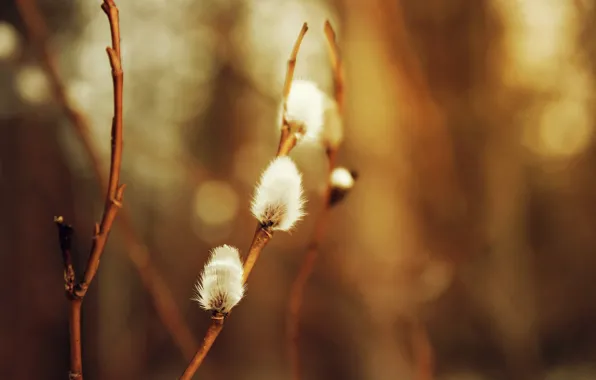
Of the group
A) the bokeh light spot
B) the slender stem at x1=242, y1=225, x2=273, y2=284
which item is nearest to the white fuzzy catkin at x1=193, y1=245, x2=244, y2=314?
the slender stem at x1=242, y1=225, x2=273, y2=284

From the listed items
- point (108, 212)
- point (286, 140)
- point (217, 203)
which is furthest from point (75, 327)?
point (217, 203)

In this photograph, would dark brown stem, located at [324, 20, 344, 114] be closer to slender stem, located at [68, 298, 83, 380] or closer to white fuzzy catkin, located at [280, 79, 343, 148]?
white fuzzy catkin, located at [280, 79, 343, 148]

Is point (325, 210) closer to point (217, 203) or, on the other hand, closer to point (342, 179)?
point (342, 179)

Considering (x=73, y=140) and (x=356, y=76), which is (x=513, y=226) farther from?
(x=73, y=140)

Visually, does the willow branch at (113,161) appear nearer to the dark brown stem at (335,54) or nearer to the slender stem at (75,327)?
the slender stem at (75,327)

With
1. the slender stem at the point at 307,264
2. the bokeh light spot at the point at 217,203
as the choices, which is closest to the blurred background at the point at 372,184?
the bokeh light spot at the point at 217,203

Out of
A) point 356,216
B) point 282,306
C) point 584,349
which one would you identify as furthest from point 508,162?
point 282,306

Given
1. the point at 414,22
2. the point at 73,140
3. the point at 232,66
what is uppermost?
the point at 414,22

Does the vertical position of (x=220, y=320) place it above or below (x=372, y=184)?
below
